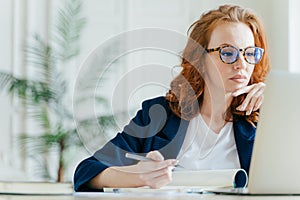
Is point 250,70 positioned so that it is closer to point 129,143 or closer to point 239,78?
point 239,78

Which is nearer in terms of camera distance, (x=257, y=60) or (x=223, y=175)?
(x=223, y=175)

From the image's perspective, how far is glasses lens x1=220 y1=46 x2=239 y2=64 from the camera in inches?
67.6

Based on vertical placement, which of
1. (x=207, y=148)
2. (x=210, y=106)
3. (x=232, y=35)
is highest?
(x=232, y=35)

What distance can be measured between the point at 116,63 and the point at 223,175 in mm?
2212

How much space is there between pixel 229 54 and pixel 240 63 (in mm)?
44

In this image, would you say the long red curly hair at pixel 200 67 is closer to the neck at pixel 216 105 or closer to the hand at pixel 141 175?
the neck at pixel 216 105

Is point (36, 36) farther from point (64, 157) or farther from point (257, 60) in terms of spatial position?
point (257, 60)

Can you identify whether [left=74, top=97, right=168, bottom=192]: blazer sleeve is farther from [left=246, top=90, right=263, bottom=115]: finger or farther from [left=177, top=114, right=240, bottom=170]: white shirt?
[left=246, top=90, right=263, bottom=115]: finger

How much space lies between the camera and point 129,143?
5.53 ft

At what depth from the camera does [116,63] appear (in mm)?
3438

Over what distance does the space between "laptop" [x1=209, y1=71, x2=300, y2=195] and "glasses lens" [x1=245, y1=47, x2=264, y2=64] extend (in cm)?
70

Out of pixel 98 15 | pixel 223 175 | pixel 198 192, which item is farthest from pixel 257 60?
pixel 98 15

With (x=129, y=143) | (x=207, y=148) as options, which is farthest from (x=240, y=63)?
(x=129, y=143)

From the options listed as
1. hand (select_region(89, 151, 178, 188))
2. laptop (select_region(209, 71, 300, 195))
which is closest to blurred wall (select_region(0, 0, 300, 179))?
hand (select_region(89, 151, 178, 188))
